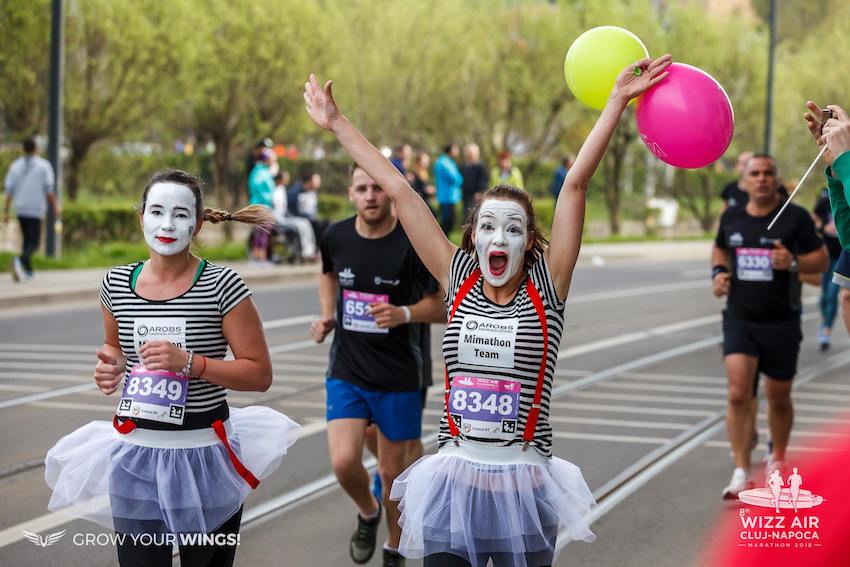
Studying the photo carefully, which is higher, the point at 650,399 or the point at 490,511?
the point at 490,511

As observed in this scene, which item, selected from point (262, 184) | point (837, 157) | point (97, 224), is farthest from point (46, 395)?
point (97, 224)

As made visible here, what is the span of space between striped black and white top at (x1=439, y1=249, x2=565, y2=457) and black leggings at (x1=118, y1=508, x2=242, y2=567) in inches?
31.3

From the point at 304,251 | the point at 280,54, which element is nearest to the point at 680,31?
the point at 280,54

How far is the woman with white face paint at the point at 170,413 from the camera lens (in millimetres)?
4316

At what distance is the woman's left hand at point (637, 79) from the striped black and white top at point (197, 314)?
4.73 feet

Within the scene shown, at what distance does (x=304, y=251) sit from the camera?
22.4 metres

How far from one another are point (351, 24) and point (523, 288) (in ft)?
105

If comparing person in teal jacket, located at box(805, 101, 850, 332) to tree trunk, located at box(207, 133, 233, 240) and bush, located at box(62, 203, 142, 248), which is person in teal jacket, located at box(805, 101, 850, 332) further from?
tree trunk, located at box(207, 133, 233, 240)

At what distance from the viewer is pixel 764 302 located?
781 cm

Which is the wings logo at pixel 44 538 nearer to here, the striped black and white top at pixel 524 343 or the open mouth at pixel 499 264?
the striped black and white top at pixel 524 343

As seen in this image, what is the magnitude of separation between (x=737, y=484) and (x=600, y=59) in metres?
3.68

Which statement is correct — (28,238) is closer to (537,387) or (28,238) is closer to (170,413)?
(170,413)

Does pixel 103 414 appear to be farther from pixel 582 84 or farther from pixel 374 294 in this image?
pixel 582 84

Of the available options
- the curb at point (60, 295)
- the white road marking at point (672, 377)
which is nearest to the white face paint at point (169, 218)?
the white road marking at point (672, 377)
